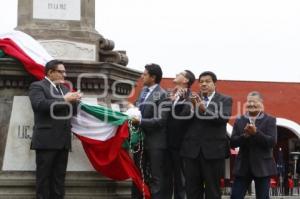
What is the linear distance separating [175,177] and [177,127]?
69 cm

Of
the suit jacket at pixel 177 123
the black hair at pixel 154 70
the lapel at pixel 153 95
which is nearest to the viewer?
the suit jacket at pixel 177 123

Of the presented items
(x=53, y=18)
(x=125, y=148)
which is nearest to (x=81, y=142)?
(x=125, y=148)

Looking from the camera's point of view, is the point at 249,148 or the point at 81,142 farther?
the point at 81,142

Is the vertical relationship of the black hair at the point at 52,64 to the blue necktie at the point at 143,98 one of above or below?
above

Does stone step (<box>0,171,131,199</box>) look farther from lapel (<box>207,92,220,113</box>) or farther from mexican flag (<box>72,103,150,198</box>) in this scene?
lapel (<box>207,92,220,113</box>)

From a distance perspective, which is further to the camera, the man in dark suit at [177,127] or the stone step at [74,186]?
the stone step at [74,186]

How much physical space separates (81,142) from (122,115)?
2.06 ft

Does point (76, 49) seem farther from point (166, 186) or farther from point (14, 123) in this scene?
point (166, 186)

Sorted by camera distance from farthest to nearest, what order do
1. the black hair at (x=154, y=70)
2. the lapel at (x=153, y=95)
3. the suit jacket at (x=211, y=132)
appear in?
the black hair at (x=154, y=70) < the lapel at (x=153, y=95) < the suit jacket at (x=211, y=132)

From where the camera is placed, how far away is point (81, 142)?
823 cm

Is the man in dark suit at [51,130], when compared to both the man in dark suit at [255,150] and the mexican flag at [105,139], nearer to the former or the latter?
the mexican flag at [105,139]

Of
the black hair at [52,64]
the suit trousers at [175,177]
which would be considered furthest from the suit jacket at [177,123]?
the black hair at [52,64]

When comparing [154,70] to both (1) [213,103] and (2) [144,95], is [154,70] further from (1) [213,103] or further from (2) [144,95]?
(1) [213,103]

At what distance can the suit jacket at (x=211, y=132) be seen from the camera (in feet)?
Result: 24.2
